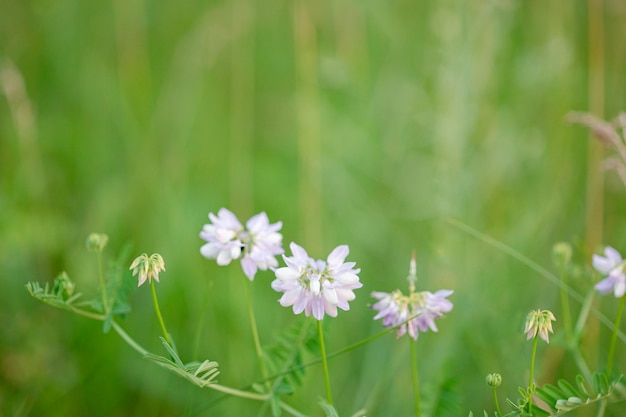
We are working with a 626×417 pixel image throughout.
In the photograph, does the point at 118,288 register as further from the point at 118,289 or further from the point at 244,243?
the point at 244,243

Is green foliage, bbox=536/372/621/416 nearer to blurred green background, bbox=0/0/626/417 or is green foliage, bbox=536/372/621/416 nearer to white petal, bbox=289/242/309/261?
blurred green background, bbox=0/0/626/417

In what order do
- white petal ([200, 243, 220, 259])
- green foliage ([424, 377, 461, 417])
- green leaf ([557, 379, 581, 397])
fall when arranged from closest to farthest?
green leaf ([557, 379, 581, 397]) < white petal ([200, 243, 220, 259]) < green foliage ([424, 377, 461, 417])

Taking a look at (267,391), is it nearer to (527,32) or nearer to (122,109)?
(122,109)

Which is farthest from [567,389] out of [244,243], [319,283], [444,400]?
[244,243]

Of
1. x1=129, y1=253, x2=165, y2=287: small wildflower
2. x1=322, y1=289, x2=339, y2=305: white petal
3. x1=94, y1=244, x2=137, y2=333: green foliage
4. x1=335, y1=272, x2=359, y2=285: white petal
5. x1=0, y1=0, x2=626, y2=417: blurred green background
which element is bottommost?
x1=0, y1=0, x2=626, y2=417: blurred green background

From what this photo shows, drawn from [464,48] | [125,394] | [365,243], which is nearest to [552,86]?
[464,48]

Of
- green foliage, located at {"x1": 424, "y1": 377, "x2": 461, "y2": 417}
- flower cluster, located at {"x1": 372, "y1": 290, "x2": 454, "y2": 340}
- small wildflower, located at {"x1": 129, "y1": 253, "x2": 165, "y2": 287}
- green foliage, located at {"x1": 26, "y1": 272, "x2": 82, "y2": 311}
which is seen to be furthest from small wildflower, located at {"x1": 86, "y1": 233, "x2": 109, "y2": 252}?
green foliage, located at {"x1": 424, "y1": 377, "x2": 461, "y2": 417}

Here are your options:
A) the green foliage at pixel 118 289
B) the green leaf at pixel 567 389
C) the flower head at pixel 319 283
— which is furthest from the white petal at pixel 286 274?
the green leaf at pixel 567 389
